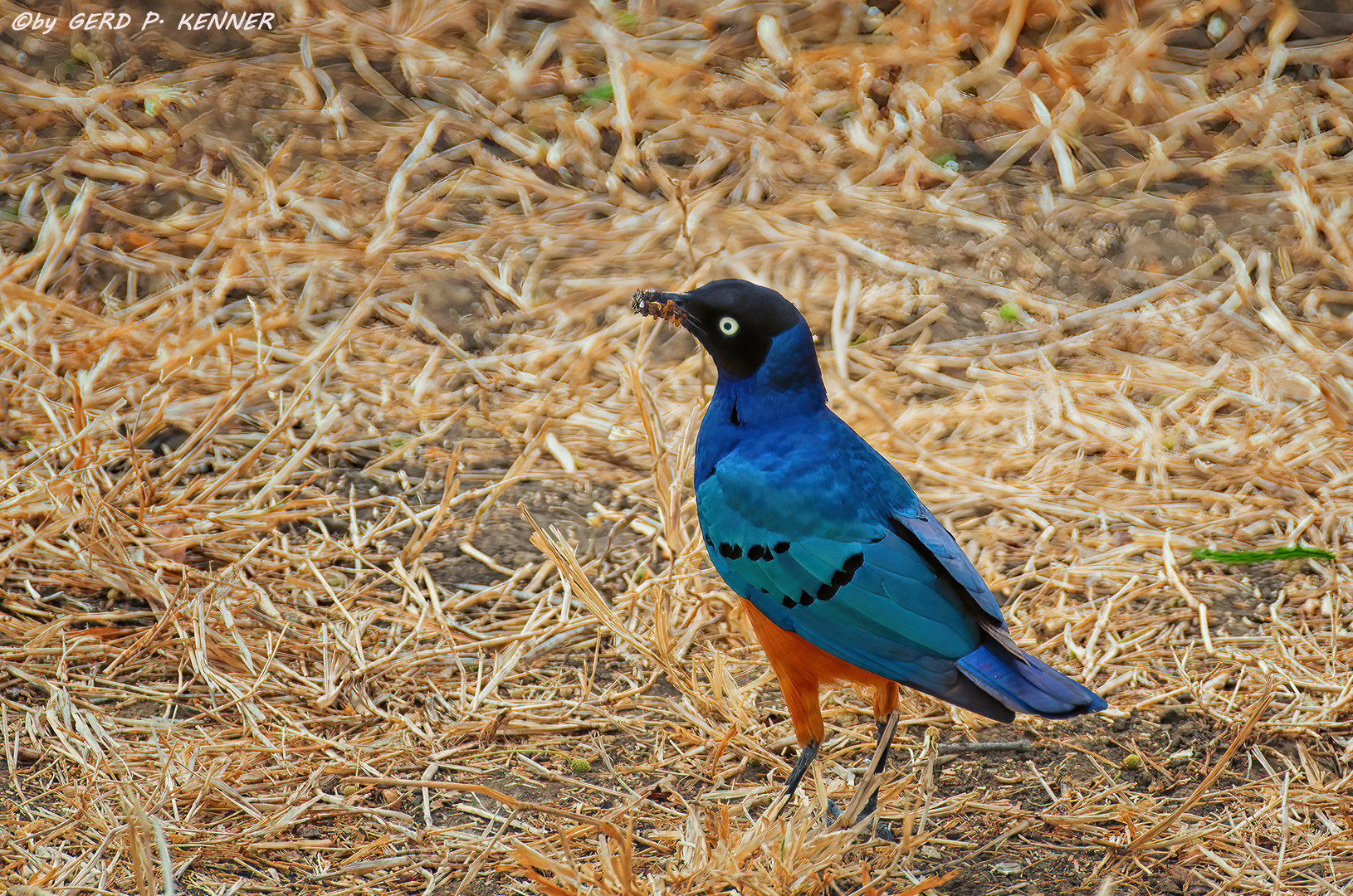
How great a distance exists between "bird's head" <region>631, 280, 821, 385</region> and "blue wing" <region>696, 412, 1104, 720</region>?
169mm

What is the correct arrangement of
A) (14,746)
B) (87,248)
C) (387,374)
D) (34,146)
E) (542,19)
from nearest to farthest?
(14,746)
(387,374)
(87,248)
(34,146)
(542,19)

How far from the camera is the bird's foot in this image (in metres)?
2.99

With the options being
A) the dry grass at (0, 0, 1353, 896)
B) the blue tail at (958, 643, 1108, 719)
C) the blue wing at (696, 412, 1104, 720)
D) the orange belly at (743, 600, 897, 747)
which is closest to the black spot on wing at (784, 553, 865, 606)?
the blue wing at (696, 412, 1104, 720)

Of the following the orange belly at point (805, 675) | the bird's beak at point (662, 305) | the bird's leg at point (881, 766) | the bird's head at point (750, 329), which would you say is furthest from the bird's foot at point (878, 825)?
the bird's beak at point (662, 305)

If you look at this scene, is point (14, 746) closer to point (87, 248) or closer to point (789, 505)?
point (789, 505)

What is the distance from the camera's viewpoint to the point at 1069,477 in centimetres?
442

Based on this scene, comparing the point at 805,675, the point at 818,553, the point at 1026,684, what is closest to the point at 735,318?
the point at 818,553

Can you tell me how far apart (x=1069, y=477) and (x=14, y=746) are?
3350 millimetres

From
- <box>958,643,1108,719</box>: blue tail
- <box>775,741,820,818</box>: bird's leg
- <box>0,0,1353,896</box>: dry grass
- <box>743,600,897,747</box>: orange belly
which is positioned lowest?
<box>0,0,1353,896</box>: dry grass

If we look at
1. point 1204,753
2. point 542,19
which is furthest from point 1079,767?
point 542,19

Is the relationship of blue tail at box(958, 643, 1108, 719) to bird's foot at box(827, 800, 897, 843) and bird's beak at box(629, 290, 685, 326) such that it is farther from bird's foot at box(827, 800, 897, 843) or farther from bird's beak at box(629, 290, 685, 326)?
bird's beak at box(629, 290, 685, 326)

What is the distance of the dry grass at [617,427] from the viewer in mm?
3020

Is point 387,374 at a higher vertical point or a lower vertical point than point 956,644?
lower

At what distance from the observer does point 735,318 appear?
9.70 feet
